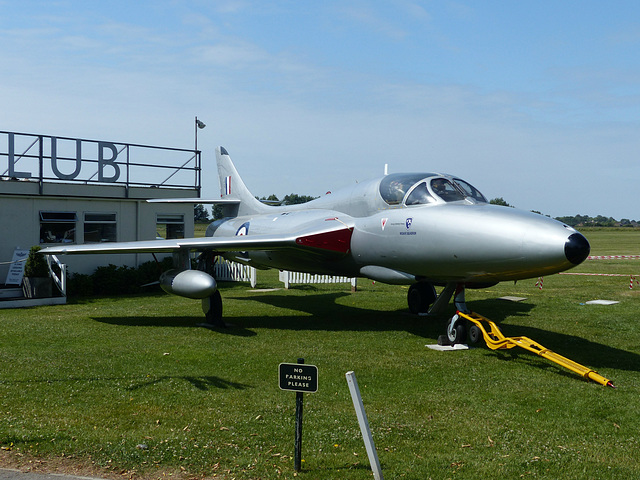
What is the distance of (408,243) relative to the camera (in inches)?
425

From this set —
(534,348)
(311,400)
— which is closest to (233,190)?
(534,348)

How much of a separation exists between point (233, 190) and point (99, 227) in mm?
5399

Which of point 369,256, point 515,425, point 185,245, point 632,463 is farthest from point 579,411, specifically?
point 185,245

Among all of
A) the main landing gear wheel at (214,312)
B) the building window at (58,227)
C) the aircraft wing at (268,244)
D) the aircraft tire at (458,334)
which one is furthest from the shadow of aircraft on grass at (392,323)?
the building window at (58,227)

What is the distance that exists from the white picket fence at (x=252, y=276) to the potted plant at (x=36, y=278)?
6.88 meters

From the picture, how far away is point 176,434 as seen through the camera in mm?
6164

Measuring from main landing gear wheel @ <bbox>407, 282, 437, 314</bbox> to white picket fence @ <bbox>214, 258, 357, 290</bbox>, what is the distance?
6.67m

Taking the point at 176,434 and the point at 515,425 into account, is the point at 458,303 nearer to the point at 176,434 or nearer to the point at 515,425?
the point at 515,425

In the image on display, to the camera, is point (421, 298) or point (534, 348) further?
point (421, 298)

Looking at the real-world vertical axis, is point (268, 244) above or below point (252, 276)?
above

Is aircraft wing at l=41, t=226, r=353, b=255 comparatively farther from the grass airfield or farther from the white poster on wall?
the white poster on wall

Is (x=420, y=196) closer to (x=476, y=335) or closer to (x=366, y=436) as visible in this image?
(x=476, y=335)

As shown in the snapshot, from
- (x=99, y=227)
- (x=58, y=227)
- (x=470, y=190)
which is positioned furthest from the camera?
(x=99, y=227)

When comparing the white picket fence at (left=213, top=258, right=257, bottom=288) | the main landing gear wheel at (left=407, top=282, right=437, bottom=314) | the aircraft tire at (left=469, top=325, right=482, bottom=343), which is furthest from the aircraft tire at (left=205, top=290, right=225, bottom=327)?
the white picket fence at (left=213, top=258, right=257, bottom=288)
